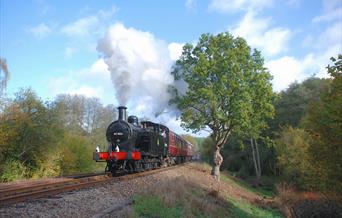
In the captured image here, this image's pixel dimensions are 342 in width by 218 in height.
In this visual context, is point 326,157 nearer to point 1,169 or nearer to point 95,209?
point 95,209

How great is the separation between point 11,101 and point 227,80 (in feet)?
54.5

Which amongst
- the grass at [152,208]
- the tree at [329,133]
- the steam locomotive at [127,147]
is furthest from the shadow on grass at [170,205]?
the steam locomotive at [127,147]

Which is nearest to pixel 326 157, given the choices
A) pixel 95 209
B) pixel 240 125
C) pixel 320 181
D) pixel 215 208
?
pixel 320 181

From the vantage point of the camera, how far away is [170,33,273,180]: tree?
31.7 m

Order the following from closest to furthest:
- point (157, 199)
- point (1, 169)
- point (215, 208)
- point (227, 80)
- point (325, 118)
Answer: point (157, 199) < point (325, 118) < point (215, 208) < point (1, 169) < point (227, 80)

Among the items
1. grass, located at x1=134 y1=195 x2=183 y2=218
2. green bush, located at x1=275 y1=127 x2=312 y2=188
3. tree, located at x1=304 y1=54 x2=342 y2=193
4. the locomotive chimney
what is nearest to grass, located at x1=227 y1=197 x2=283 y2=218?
tree, located at x1=304 y1=54 x2=342 y2=193

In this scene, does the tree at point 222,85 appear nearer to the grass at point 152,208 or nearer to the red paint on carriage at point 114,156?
the red paint on carriage at point 114,156

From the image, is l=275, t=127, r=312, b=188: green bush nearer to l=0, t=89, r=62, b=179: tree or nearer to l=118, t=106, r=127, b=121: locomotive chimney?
l=118, t=106, r=127, b=121: locomotive chimney

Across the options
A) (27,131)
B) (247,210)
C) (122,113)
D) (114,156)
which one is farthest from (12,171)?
(247,210)

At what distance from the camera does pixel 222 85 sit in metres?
31.7

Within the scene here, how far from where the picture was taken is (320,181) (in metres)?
19.2

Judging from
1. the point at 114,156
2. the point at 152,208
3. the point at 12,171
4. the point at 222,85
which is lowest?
the point at 152,208

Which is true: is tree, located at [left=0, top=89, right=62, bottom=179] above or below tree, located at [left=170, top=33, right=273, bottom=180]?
below

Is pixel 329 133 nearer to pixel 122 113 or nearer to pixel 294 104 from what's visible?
pixel 122 113
